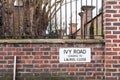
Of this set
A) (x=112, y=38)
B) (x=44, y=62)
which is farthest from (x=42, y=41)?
(x=112, y=38)

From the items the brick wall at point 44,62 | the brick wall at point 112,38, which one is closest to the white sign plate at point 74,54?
the brick wall at point 44,62

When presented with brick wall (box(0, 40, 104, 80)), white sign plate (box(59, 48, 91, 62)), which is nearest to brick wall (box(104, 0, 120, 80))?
brick wall (box(0, 40, 104, 80))

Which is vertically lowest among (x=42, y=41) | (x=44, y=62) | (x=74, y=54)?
(x=44, y=62)

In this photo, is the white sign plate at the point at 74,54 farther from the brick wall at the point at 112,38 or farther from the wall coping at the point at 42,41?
the brick wall at the point at 112,38

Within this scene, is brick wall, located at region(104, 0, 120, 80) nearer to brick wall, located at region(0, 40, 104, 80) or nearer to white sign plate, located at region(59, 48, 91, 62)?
brick wall, located at region(0, 40, 104, 80)

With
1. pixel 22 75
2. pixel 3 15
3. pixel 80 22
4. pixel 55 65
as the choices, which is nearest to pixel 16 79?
pixel 22 75

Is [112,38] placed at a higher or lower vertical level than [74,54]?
higher

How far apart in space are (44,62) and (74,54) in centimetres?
61

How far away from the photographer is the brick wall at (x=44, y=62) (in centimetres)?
586

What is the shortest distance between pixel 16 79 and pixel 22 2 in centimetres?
201

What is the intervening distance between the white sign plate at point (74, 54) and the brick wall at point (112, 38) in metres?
0.39

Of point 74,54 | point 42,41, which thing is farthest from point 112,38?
point 42,41

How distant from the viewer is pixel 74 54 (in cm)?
586

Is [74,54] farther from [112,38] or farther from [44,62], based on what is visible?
[112,38]
